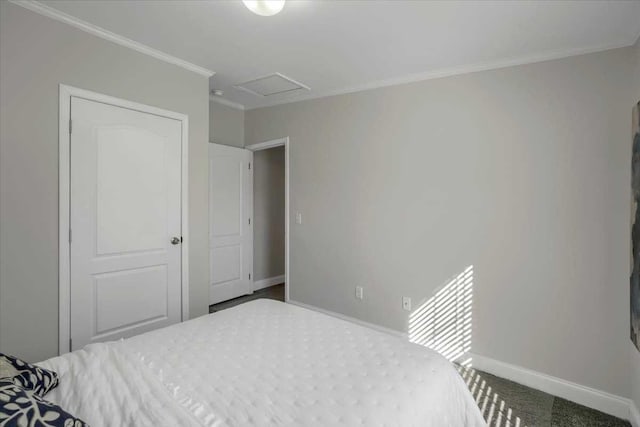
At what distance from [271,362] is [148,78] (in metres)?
2.45

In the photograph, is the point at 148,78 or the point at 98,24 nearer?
the point at 98,24

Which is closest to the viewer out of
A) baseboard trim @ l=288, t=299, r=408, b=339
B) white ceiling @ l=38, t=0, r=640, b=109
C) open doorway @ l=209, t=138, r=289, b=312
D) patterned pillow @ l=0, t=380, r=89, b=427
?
patterned pillow @ l=0, t=380, r=89, b=427

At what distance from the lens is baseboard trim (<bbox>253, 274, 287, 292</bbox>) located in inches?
189

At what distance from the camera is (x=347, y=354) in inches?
61.0

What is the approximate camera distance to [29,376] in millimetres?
1166

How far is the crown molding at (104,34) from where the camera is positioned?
82.2 inches

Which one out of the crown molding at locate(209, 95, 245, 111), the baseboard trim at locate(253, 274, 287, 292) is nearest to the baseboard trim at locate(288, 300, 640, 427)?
the baseboard trim at locate(253, 274, 287, 292)

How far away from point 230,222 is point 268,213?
0.81 metres

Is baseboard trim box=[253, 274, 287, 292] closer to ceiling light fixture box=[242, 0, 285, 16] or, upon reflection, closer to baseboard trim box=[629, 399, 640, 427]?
ceiling light fixture box=[242, 0, 285, 16]

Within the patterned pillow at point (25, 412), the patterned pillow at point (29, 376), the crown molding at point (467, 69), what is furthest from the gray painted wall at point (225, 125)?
the patterned pillow at point (25, 412)

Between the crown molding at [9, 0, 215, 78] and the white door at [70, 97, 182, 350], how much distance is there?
0.48 meters

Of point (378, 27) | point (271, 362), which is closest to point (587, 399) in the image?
point (271, 362)

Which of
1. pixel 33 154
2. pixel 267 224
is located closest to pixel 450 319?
pixel 267 224

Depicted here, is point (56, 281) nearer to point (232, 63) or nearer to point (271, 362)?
point (271, 362)
